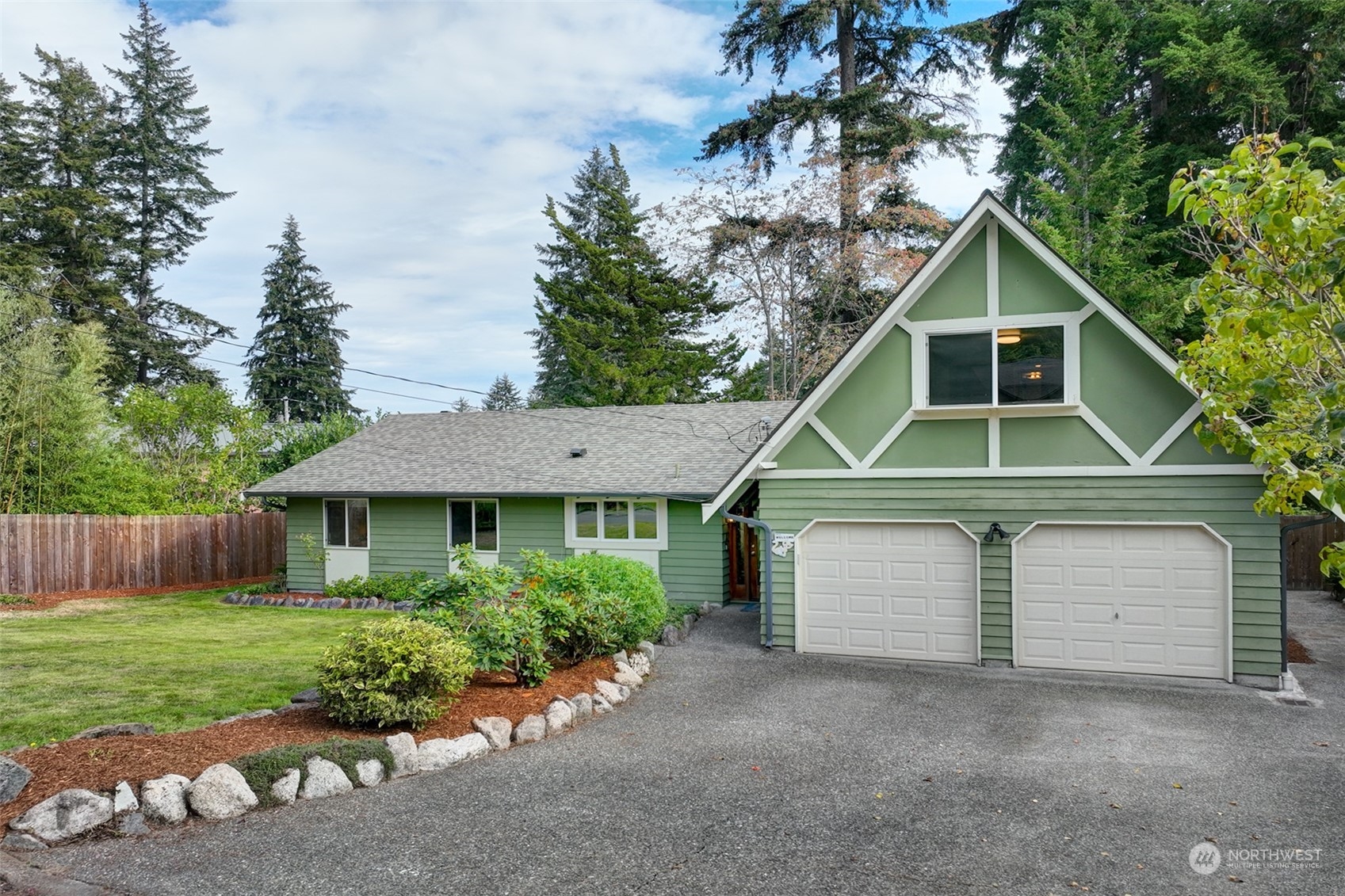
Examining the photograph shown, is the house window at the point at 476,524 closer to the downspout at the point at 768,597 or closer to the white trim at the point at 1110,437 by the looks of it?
the downspout at the point at 768,597

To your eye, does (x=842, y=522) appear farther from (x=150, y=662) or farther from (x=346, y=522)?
(x=346, y=522)

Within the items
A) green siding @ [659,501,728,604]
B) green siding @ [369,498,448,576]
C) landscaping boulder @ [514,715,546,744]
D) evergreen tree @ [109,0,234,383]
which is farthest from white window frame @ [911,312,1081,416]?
evergreen tree @ [109,0,234,383]

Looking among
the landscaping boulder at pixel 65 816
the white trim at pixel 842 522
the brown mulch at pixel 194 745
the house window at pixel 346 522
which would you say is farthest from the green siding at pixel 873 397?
the house window at pixel 346 522

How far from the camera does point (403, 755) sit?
613 cm

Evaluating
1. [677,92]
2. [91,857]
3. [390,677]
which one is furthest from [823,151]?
[91,857]

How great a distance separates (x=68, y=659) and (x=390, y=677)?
700cm

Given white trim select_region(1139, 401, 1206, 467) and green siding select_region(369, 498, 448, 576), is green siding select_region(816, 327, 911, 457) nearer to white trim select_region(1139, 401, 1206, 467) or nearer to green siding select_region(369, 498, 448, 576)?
white trim select_region(1139, 401, 1206, 467)

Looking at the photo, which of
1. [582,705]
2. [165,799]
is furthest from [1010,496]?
[165,799]

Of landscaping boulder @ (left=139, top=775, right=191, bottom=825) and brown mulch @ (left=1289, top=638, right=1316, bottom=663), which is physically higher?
landscaping boulder @ (left=139, top=775, right=191, bottom=825)

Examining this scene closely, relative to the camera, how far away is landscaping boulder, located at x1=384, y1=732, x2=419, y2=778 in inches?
239

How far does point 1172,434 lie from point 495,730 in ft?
27.4

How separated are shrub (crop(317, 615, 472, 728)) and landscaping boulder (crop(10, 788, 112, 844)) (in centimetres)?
180

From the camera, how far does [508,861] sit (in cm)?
470

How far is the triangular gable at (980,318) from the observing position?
9.10m
